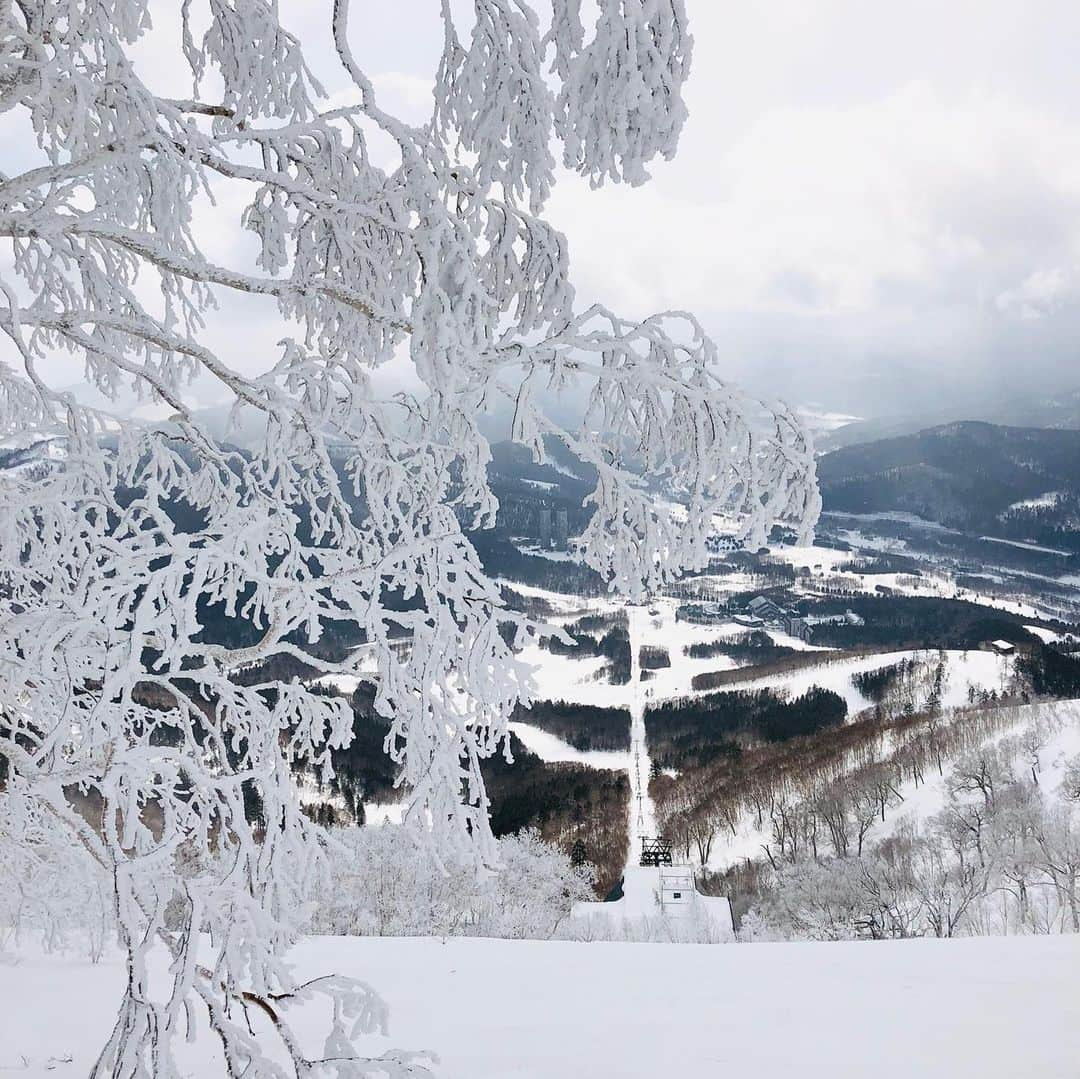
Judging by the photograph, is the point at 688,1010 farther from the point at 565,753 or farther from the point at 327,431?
the point at 565,753

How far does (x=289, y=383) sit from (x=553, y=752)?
2771 inches

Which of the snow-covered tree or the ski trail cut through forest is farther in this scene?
the ski trail cut through forest

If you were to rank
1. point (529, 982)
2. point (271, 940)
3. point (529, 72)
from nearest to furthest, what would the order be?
1. point (271, 940)
2. point (529, 72)
3. point (529, 982)

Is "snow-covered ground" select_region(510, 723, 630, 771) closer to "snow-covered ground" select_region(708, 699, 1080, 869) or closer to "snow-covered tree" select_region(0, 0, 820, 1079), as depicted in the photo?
"snow-covered ground" select_region(708, 699, 1080, 869)

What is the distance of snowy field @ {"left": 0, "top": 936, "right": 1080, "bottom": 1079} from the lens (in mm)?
4793

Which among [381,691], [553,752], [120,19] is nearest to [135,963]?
[381,691]

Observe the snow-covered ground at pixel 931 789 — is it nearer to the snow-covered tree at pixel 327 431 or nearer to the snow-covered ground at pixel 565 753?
the snow-covered ground at pixel 565 753

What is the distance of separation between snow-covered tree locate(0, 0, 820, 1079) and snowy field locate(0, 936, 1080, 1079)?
377 cm

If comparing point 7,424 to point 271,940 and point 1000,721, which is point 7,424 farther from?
point 1000,721

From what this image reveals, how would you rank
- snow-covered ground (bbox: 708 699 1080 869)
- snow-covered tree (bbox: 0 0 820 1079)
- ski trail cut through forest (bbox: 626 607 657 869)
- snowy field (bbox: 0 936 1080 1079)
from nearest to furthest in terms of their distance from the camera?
snow-covered tree (bbox: 0 0 820 1079) → snowy field (bbox: 0 936 1080 1079) → snow-covered ground (bbox: 708 699 1080 869) → ski trail cut through forest (bbox: 626 607 657 869)

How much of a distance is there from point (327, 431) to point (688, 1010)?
586 cm

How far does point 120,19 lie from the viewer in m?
2.40

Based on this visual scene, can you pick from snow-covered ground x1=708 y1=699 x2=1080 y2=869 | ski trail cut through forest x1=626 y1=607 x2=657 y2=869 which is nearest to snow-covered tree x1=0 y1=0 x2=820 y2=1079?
ski trail cut through forest x1=626 y1=607 x2=657 y2=869

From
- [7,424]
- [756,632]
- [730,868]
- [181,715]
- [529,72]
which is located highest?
[756,632]
